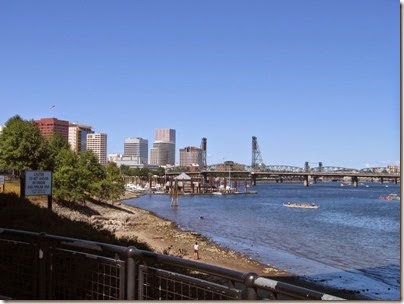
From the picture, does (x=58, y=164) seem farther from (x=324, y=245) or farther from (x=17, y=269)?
(x=17, y=269)

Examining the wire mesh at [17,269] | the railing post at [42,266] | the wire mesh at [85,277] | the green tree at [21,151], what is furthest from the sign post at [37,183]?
the green tree at [21,151]

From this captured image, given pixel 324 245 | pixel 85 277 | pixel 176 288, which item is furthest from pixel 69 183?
pixel 176 288

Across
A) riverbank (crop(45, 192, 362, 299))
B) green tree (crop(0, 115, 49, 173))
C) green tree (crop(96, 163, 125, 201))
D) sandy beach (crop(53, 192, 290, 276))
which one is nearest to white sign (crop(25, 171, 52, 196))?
riverbank (crop(45, 192, 362, 299))

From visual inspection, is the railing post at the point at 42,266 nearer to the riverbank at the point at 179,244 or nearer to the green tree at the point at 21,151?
the riverbank at the point at 179,244

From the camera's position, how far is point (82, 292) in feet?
21.9

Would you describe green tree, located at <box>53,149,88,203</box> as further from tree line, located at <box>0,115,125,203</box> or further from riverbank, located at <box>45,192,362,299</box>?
riverbank, located at <box>45,192,362,299</box>

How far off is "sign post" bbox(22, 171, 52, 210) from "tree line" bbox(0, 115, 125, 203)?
3350 centimetres

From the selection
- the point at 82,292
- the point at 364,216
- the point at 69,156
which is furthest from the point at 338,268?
the point at 364,216

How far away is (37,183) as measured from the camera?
805 inches

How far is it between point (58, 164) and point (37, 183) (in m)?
42.5

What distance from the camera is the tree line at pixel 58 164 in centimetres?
5434

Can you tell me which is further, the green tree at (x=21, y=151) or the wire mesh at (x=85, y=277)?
the green tree at (x=21, y=151)

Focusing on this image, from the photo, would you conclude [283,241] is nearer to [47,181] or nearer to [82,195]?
[82,195]

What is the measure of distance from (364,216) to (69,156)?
4524 cm
